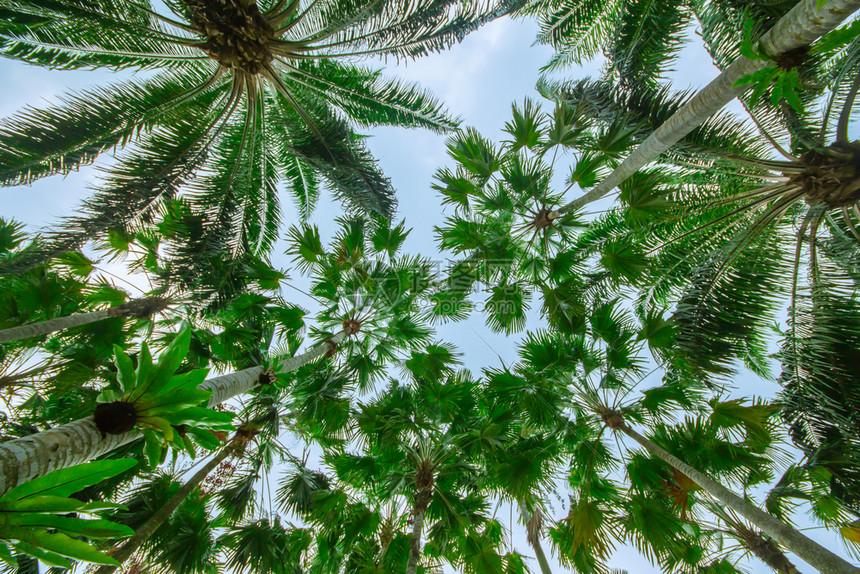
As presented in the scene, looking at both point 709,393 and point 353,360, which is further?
point 353,360

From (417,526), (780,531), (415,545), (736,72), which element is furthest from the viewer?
(417,526)

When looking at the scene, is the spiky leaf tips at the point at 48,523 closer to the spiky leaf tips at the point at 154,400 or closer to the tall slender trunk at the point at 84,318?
the spiky leaf tips at the point at 154,400

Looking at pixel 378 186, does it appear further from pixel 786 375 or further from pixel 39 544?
pixel 786 375

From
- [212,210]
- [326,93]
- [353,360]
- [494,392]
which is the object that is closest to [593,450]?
[494,392]

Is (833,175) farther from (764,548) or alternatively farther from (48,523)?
(48,523)

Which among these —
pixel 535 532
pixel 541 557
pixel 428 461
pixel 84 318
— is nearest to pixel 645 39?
pixel 428 461

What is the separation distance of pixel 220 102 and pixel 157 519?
19.9 feet

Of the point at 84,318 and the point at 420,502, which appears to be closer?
the point at 84,318

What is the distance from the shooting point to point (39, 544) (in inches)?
43.8

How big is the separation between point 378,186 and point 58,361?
542cm

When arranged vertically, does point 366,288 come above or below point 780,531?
above

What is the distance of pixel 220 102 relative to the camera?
5.72m

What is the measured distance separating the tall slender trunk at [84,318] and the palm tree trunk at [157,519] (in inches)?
103

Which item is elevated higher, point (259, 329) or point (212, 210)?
point (212, 210)
